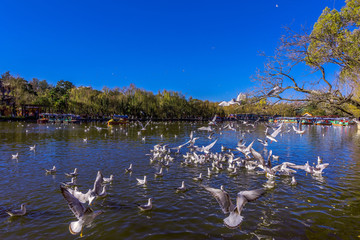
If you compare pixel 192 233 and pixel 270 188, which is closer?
pixel 192 233

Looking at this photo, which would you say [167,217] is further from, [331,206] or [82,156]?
[82,156]

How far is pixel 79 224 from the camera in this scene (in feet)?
17.5

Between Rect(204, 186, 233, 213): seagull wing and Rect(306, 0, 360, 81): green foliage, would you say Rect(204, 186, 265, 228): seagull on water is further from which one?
Rect(306, 0, 360, 81): green foliage

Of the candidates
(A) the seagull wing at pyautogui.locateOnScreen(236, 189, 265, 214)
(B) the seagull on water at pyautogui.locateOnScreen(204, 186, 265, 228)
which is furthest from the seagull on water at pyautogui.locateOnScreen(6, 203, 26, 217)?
(A) the seagull wing at pyautogui.locateOnScreen(236, 189, 265, 214)

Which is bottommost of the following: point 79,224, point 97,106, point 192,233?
point 192,233

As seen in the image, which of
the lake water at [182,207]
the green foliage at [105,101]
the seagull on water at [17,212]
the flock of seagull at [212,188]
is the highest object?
the green foliage at [105,101]

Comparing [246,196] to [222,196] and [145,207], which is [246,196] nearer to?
[222,196]

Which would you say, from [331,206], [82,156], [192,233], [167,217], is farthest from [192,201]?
[82,156]

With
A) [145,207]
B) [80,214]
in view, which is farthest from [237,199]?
[145,207]

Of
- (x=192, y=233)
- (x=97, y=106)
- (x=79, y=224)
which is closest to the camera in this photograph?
(x=79, y=224)

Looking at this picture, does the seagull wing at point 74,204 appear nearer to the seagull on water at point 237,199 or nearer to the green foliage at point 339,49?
the seagull on water at point 237,199

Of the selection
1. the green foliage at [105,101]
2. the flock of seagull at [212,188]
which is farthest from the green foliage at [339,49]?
the green foliage at [105,101]

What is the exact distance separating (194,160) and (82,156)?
8864 mm

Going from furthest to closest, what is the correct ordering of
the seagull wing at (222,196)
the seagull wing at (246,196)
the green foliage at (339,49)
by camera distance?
the green foliage at (339,49), the seagull wing at (222,196), the seagull wing at (246,196)
